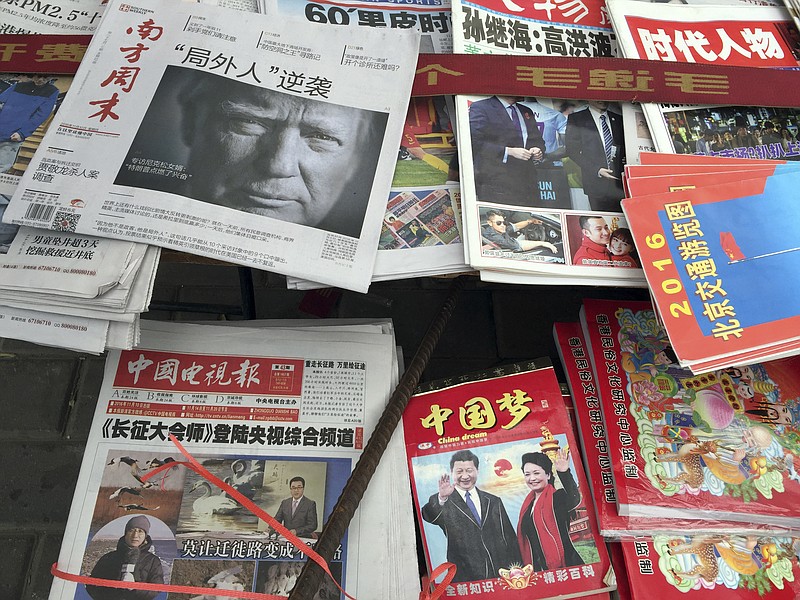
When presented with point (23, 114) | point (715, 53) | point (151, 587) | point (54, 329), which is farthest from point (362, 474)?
point (715, 53)

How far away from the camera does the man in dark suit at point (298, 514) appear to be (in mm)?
646

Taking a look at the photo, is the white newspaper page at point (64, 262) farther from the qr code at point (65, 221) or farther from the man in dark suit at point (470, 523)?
the man in dark suit at point (470, 523)

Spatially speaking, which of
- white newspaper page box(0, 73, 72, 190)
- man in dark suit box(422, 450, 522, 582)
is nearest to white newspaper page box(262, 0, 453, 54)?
white newspaper page box(0, 73, 72, 190)

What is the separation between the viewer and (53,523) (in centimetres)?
109

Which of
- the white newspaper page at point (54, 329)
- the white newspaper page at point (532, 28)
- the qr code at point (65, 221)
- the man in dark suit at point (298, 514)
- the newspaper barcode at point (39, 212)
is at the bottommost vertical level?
the man in dark suit at point (298, 514)

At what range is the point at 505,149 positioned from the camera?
28.0 inches

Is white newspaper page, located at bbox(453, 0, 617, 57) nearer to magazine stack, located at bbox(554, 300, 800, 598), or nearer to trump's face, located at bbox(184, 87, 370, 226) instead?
trump's face, located at bbox(184, 87, 370, 226)

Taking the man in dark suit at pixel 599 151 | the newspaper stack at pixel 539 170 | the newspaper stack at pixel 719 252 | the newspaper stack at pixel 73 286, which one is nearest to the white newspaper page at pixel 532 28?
the newspaper stack at pixel 539 170

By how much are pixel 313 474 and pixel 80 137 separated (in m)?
0.45

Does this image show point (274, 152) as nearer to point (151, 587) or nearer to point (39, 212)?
point (39, 212)

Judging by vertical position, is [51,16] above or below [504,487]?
above

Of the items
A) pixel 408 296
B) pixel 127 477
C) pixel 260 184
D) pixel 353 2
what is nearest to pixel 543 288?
pixel 408 296

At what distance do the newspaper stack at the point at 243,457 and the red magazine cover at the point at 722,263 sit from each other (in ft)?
1.06

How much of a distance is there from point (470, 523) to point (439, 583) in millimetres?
70
